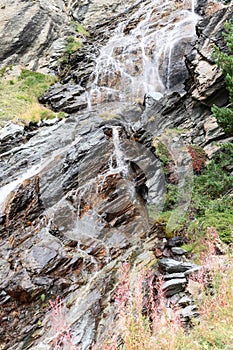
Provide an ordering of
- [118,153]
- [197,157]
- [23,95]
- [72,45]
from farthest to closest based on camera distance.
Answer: [72,45] → [23,95] → [118,153] → [197,157]

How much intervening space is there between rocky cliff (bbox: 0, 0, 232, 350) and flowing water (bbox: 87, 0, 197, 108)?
2.8 inches

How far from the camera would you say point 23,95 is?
16.3 metres

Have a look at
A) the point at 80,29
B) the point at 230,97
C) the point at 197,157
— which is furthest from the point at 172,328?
the point at 80,29

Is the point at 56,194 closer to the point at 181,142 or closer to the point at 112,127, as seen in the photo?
the point at 112,127

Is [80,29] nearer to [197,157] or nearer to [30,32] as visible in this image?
[30,32]

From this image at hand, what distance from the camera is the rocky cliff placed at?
623 centimetres

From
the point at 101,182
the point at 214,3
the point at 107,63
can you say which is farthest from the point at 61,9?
the point at 101,182

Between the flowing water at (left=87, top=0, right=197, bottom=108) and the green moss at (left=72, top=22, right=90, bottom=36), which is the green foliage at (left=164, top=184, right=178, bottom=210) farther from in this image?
the green moss at (left=72, top=22, right=90, bottom=36)

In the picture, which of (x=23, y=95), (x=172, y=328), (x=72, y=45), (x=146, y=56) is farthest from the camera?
(x=72, y=45)

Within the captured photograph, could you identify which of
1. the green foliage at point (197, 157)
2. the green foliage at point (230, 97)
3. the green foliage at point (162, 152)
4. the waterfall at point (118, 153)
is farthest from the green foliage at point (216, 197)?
the waterfall at point (118, 153)

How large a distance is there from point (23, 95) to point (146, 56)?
6.79 m

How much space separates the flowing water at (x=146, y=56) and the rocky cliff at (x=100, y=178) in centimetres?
7

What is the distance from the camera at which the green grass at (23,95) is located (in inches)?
543

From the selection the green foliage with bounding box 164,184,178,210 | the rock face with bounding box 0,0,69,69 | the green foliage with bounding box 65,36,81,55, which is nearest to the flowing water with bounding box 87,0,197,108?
the green foliage with bounding box 65,36,81,55
